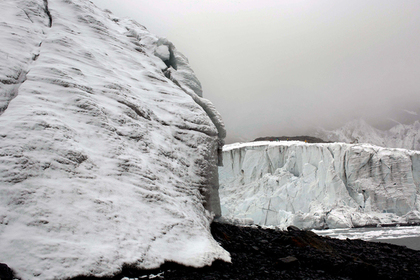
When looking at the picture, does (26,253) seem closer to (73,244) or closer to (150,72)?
(73,244)

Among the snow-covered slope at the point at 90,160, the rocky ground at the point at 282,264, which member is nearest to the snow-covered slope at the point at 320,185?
the rocky ground at the point at 282,264

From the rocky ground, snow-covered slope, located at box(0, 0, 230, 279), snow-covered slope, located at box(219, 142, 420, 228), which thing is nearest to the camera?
snow-covered slope, located at box(0, 0, 230, 279)

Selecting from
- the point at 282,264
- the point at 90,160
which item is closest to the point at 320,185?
the point at 282,264

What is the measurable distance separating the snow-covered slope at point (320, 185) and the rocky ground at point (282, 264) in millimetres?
16577

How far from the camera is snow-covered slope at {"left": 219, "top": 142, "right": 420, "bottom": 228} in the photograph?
2678 cm

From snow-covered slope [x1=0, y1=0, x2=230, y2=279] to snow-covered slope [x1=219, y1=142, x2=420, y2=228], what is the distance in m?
19.4

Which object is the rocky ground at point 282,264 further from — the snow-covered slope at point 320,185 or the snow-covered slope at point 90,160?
the snow-covered slope at point 320,185

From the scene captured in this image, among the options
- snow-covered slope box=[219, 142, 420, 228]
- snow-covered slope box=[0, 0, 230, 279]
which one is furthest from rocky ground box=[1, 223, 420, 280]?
snow-covered slope box=[219, 142, 420, 228]

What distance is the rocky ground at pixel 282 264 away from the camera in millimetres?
4637

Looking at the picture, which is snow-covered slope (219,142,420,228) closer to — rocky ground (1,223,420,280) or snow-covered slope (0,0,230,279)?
rocky ground (1,223,420,280)

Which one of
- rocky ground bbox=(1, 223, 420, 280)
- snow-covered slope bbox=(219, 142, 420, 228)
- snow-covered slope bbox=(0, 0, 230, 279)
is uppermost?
snow-covered slope bbox=(0, 0, 230, 279)

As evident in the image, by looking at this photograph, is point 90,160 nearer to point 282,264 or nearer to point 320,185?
point 282,264

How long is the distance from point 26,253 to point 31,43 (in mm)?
6971

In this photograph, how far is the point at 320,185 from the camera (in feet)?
93.1
